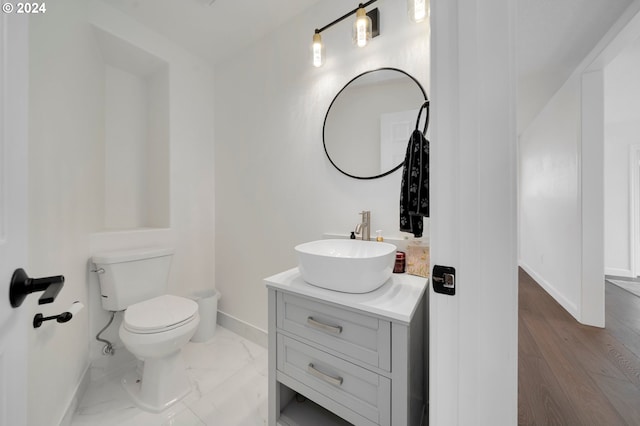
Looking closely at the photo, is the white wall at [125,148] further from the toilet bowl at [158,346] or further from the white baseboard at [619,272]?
the white baseboard at [619,272]

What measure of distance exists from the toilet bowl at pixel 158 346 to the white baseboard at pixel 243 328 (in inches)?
22.4

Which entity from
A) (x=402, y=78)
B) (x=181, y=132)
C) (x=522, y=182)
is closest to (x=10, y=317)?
(x=402, y=78)

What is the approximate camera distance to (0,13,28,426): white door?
457 millimetres

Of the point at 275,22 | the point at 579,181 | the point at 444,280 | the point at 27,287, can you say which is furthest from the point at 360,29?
the point at 579,181

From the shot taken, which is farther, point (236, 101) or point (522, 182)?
point (522, 182)

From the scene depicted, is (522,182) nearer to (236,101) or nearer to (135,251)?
(236,101)

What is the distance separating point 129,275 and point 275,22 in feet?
6.97

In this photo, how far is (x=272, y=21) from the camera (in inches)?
71.3

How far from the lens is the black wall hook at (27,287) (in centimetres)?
48

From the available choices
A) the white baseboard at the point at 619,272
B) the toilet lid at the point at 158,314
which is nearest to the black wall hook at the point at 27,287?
the toilet lid at the point at 158,314

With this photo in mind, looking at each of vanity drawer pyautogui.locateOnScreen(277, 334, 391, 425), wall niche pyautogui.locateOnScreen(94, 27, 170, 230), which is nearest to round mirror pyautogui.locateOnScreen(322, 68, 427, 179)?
vanity drawer pyautogui.locateOnScreen(277, 334, 391, 425)

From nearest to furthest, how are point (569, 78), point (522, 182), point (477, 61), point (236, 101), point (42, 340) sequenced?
point (477, 61), point (42, 340), point (236, 101), point (569, 78), point (522, 182)

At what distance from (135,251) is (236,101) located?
58.1 inches

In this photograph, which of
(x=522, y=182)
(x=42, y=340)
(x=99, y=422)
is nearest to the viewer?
(x=42, y=340)
